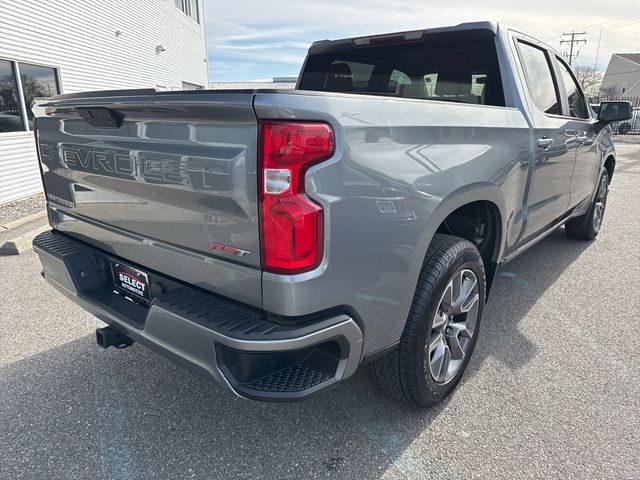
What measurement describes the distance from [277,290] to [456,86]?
2290 millimetres

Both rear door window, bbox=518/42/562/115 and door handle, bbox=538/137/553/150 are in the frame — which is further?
rear door window, bbox=518/42/562/115

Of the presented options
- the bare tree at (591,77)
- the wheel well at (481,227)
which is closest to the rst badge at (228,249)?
the wheel well at (481,227)

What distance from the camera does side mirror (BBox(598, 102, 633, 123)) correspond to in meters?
4.25

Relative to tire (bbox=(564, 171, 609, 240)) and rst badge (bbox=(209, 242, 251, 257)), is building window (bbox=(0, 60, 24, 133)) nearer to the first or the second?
rst badge (bbox=(209, 242, 251, 257))

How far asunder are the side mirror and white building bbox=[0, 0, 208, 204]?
5.88 meters

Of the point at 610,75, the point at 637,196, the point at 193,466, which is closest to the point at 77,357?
the point at 193,466

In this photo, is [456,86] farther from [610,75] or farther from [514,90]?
[610,75]

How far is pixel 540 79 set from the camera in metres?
3.39

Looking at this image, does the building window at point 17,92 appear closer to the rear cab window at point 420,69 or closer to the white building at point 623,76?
the rear cab window at point 420,69

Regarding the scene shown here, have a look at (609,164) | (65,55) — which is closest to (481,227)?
(609,164)

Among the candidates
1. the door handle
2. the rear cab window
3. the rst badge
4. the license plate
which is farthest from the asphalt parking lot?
the rear cab window

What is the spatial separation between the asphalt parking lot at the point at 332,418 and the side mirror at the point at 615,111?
1879mm

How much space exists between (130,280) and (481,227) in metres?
2.03

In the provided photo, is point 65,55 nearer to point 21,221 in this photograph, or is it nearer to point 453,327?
point 21,221
